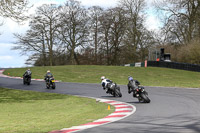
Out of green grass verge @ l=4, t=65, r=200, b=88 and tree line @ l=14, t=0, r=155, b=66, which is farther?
tree line @ l=14, t=0, r=155, b=66

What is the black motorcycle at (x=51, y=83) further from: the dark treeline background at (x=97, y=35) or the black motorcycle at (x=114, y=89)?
the dark treeline background at (x=97, y=35)

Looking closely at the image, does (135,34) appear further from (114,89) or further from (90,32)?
(114,89)

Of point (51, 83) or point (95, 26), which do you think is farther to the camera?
point (95, 26)

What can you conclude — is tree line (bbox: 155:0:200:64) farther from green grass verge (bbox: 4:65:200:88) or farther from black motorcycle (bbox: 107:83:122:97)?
black motorcycle (bbox: 107:83:122:97)

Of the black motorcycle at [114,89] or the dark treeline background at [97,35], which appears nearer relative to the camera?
the black motorcycle at [114,89]

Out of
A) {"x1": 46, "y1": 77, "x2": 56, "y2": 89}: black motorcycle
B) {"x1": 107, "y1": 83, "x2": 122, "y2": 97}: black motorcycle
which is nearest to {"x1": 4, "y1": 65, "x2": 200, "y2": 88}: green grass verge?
{"x1": 46, "y1": 77, "x2": 56, "y2": 89}: black motorcycle

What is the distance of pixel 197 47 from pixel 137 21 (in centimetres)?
1614

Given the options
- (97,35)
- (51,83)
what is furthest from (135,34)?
(51,83)

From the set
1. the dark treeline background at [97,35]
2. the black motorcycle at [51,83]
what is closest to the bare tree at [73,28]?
the dark treeline background at [97,35]

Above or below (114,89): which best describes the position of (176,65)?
above

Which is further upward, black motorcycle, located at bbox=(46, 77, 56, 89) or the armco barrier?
the armco barrier

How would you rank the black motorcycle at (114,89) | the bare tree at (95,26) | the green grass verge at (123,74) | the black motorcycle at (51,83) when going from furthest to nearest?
1. the bare tree at (95,26)
2. the green grass verge at (123,74)
3. the black motorcycle at (51,83)
4. the black motorcycle at (114,89)

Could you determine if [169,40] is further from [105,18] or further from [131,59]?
[105,18]

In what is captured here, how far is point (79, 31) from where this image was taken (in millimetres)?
59000
